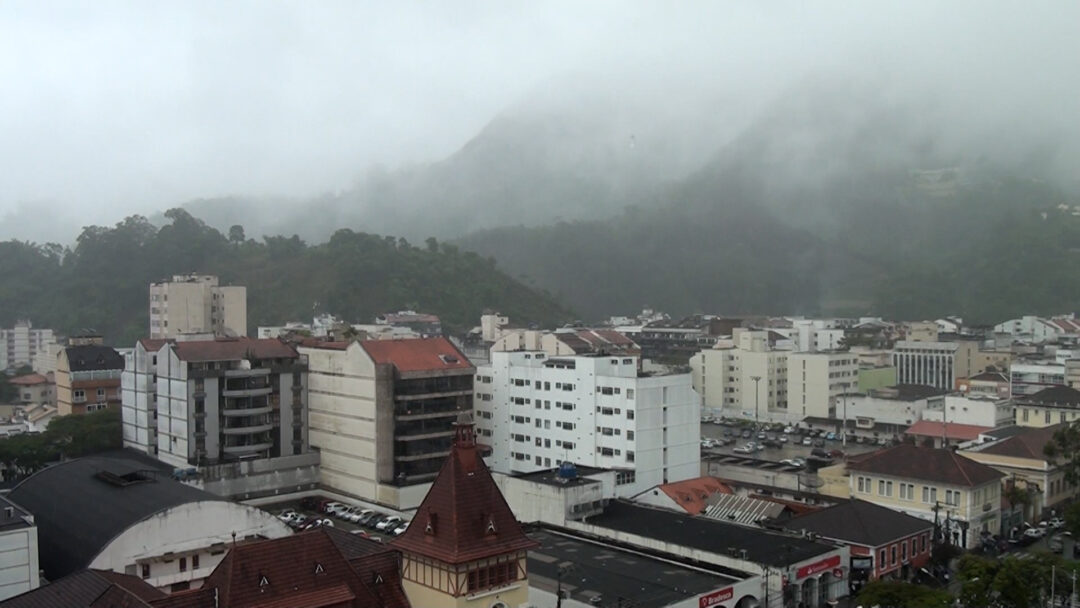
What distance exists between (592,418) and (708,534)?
1355 cm

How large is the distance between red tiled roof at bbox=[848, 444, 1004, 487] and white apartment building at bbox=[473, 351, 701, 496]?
8704 millimetres

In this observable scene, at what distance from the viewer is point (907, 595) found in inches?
Result: 994

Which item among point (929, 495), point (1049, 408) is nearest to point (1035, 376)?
point (1049, 408)

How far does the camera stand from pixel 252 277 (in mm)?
115125

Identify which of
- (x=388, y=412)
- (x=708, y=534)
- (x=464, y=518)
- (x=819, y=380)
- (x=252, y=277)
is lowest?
(x=708, y=534)

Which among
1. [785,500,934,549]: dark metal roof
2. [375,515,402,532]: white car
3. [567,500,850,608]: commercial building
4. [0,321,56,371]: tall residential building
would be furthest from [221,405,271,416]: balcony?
[0,321,56,371]: tall residential building

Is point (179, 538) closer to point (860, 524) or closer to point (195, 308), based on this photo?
point (860, 524)

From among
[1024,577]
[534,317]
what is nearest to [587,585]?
[1024,577]

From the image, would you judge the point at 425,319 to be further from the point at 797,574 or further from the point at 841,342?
the point at 797,574

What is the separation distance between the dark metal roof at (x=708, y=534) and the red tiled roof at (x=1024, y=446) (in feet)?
56.9

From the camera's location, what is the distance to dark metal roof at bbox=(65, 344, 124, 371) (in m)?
62.1

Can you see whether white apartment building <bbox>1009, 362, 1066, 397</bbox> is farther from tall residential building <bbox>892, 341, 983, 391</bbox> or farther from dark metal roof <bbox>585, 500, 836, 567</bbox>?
dark metal roof <bbox>585, 500, 836, 567</bbox>

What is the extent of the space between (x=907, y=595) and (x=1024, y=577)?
3370 millimetres

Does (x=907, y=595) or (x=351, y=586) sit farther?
(x=907, y=595)
